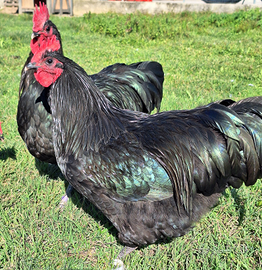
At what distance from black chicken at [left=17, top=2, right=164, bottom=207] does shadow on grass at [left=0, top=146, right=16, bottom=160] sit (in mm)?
986

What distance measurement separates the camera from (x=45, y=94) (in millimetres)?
3031

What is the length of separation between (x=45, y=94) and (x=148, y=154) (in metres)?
1.34

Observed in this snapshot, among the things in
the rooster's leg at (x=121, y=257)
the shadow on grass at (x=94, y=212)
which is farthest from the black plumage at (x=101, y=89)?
the rooster's leg at (x=121, y=257)

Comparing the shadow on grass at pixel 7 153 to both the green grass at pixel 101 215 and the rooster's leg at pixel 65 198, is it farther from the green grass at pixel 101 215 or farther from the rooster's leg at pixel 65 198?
the rooster's leg at pixel 65 198

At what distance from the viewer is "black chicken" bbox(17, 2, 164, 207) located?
3041 mm

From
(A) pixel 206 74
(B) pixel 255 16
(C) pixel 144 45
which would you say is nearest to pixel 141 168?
(A) pixel 206 74

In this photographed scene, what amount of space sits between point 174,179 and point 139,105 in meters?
1.59

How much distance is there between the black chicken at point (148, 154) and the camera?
2334mm

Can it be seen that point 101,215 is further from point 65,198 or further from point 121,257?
point 121,257

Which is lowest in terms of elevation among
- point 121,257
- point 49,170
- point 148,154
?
point 121,257

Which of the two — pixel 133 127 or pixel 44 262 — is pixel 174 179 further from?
pixel 44 262

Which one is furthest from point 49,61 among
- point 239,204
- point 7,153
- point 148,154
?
point 239,204

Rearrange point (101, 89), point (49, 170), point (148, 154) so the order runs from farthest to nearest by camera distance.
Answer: point (49, 170) → point (101, 89) → point (148, 154)

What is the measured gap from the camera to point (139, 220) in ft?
8.25
